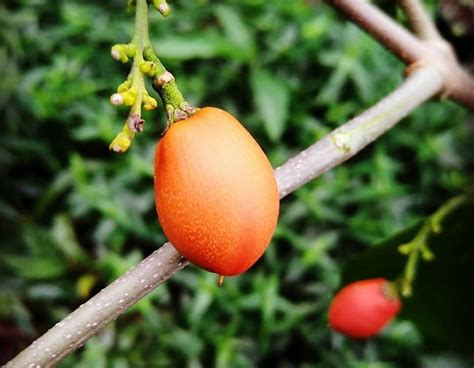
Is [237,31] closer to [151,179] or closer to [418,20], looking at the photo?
[151,179]

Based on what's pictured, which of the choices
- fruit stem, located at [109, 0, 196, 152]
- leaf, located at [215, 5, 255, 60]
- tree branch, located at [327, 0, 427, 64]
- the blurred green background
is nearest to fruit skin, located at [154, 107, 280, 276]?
fruit stem, located at [109, 0, 196, 152]

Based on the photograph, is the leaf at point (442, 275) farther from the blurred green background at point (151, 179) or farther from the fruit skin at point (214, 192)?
the blurred green background at point (151, 179)

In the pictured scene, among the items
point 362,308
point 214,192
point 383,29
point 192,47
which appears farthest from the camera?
point 192,47

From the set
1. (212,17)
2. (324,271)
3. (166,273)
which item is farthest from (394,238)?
(212,17)

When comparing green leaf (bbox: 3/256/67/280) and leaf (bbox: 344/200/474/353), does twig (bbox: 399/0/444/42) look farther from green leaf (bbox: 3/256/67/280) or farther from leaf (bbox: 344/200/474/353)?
green leaf (bbox: 3/256/67/280)

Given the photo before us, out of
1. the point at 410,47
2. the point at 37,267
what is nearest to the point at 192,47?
the point at 37,267

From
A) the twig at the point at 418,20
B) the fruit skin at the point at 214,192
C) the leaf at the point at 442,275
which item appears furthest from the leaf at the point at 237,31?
the fruit skin at the point at 214,192

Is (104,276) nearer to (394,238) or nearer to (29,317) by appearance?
(29,317)
